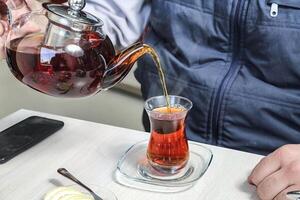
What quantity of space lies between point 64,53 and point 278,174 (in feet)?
1.11

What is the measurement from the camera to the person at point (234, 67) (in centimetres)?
100

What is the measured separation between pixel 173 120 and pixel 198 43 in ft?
1.12

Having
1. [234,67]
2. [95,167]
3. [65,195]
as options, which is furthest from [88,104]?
[65,195]

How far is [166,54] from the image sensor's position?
3.68 feet

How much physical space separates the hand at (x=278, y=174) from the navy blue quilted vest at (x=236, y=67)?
8.7 inches

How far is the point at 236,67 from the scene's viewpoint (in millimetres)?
1056

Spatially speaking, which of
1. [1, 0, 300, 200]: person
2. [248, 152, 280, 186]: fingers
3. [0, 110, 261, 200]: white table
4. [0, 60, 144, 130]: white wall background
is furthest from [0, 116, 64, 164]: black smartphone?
[0, 60, 144, 130]: white wall background

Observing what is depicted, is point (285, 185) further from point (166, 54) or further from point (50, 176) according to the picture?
point (166, 54)

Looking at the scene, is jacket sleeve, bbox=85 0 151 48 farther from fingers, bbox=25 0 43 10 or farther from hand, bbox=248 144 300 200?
hand, bbox=248 144 300 200

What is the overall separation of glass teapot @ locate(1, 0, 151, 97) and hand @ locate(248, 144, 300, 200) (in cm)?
24

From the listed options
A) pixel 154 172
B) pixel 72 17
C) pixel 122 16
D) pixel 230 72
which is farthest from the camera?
pixel 122 16

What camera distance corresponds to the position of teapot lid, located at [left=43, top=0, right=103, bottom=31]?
73 centimetres

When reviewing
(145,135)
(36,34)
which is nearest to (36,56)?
(36,34)

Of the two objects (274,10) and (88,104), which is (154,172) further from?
(88,104)
